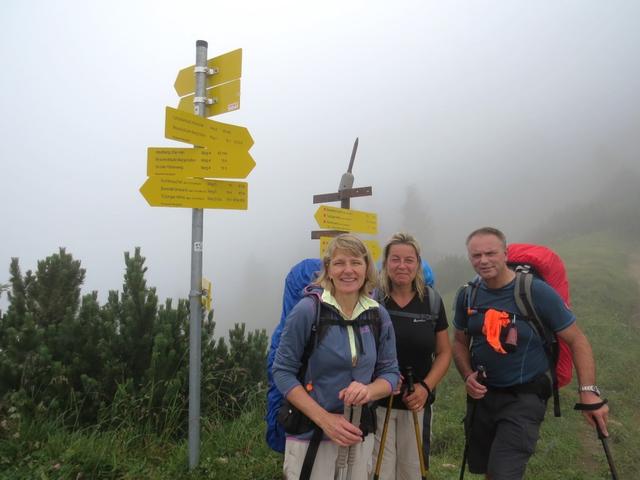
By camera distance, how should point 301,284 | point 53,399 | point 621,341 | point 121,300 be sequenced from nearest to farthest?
point 301,284 < point 53,399 < point 121,300 < point 621,341

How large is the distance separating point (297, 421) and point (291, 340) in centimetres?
42

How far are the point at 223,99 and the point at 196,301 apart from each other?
1458 millimetres

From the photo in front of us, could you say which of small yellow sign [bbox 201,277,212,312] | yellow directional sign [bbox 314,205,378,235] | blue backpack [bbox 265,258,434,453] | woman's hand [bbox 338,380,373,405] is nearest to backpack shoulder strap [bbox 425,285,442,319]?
blue backpack [bbox 265,258,434,453]

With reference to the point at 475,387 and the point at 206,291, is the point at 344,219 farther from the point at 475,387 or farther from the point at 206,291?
the point at 475,387

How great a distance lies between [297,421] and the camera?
216 centimetres

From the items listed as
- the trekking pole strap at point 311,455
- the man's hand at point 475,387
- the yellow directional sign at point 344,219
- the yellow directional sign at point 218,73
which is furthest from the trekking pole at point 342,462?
the yellow directional sign at point 344,219

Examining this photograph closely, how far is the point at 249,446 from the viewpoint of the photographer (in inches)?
150

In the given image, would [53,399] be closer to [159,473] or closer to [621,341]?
[159,473]

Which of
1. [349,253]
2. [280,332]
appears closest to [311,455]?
[280,332]

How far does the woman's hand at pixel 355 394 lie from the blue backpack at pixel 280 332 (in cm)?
56

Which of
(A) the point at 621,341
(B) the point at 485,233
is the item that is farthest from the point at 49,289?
(A) the point at 621,341

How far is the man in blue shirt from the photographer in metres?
2.70

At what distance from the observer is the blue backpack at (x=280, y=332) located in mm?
2507

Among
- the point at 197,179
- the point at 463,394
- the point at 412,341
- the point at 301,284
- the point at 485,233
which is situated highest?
the point at 197,179
